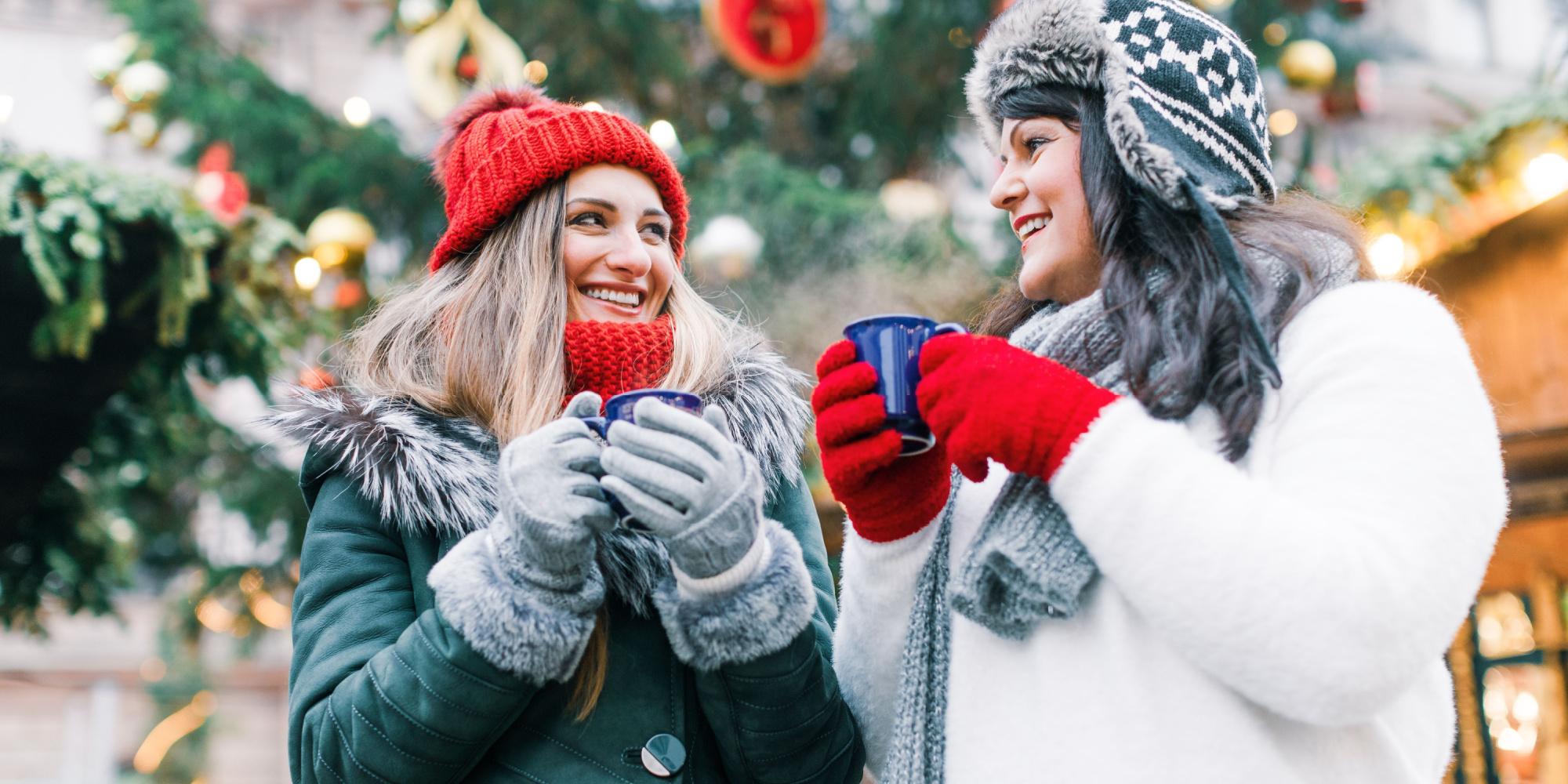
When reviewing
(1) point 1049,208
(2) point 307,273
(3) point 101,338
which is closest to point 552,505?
(1) point 1049,208

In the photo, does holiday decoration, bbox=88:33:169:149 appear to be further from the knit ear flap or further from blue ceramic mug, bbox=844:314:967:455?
blue ceramic mug, bbox=844:314:967:455

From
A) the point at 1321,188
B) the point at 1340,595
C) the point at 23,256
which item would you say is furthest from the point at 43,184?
the point at 1321,188

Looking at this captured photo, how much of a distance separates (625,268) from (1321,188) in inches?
158

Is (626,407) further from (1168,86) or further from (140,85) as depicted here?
(140,85)

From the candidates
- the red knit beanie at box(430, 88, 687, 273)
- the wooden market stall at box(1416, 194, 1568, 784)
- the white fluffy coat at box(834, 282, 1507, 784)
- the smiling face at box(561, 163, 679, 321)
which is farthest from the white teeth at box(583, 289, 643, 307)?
the wooden market stall at box(1416, 194, 1568, 784)

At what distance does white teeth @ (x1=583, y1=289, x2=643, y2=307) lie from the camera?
2.11m

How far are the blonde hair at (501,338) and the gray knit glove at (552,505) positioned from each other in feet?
1.19

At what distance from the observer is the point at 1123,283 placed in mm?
1577

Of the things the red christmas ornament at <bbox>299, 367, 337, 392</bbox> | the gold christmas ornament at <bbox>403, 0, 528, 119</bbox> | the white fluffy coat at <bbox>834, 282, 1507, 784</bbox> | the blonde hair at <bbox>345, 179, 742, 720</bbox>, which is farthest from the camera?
the gold christmas ornament at <bbox>403, 0, 528, 119</bbox>

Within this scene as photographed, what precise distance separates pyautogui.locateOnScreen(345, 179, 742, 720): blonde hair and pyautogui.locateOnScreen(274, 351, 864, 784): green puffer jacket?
8cm

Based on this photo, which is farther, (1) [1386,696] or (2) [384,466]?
(2) [384,466]

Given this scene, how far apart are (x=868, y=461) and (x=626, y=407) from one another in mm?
302

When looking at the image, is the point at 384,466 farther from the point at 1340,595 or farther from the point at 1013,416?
the point at 1340,595

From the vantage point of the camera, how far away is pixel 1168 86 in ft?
5.21
